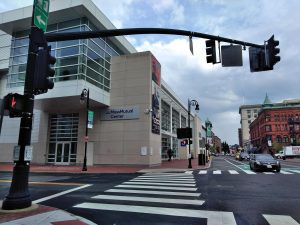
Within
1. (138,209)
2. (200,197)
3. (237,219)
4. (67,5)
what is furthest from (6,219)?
(67,5)

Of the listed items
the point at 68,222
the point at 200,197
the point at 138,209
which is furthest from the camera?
the point at 200,197

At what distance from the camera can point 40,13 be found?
8727 millimetres

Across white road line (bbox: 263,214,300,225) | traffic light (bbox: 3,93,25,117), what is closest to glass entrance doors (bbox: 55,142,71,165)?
traffic light (bbox: 3,93,25,117)

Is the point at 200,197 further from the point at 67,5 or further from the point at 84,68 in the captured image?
the point at 67,5

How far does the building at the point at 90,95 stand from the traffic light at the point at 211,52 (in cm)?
1888

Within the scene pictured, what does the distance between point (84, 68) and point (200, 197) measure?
819 inches

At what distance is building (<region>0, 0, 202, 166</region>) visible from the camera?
92.4ft

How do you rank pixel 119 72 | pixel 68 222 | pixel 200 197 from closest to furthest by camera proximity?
pixel 68 222
pixel 200 197
pixel 119 72

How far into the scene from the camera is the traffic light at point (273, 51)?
9758 millimetres

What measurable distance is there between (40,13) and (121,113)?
2275 centimetres

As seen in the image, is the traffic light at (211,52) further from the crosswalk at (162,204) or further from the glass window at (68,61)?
the glass window at (68,61)

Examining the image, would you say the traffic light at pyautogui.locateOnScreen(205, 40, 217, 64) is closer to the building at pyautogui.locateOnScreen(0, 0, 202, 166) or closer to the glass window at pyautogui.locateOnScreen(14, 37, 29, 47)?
the building at pyautogui.locateOnScreen(0, 0, 202, 166)

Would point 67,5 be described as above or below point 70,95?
above

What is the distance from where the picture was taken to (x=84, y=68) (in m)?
27.8
